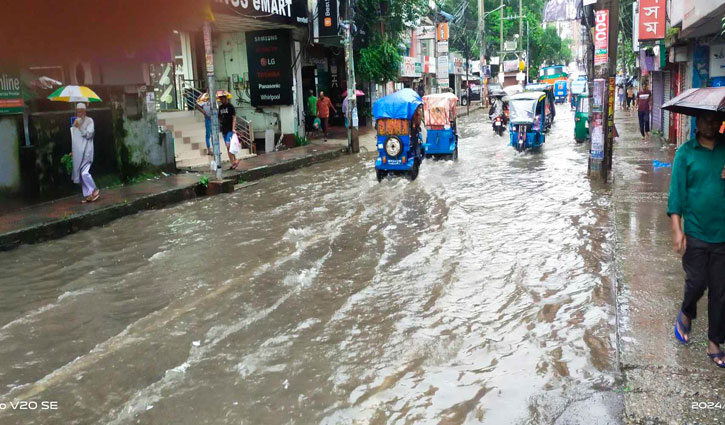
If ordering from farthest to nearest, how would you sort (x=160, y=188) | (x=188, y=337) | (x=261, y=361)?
(x=160, y=188), (x=188, y=337), (x=261, y=361)

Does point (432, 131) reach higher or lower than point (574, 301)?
higher

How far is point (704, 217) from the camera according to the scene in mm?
4477

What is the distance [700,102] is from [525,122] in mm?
15065

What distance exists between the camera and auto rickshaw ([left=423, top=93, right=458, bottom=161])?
16562mm

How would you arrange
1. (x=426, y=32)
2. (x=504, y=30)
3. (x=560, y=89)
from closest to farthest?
(x=426, y=32) → (x=560, y=89) → (x=504, y=30)

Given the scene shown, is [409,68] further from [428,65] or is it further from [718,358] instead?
[718,358]

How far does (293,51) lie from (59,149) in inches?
447

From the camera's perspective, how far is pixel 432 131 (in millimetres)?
17109

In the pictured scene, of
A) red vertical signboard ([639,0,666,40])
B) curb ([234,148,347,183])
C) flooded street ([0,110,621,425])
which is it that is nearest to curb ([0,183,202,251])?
flooded street ([0,110,621,425])

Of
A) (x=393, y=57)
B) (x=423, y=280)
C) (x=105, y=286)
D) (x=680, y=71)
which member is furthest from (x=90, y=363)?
(x=393, y=57)

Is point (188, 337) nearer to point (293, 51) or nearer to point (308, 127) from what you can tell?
point (293, 51)

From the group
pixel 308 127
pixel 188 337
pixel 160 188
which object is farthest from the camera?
pixel 308 127

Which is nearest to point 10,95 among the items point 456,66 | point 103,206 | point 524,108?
point 103,206

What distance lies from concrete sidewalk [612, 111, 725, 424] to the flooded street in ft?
0.67
